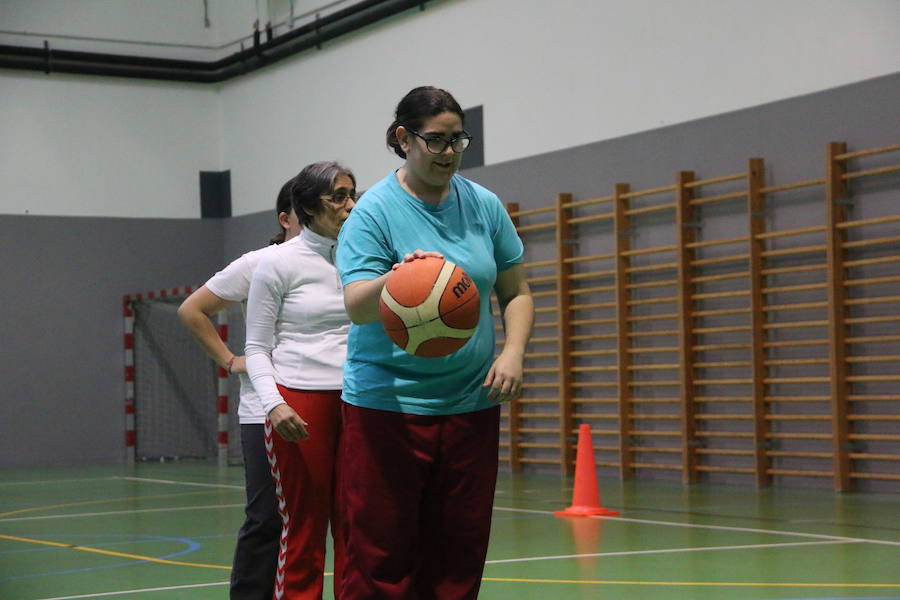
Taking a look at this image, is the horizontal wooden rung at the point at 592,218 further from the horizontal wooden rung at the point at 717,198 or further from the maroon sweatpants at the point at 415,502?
the maroon sweatpants at the point at 415,502

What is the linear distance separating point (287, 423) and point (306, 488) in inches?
11.7

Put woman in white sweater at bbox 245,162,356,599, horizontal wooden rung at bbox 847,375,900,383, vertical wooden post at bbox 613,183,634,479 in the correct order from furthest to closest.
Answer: vertical wooden post at bbox 613,183,634,479
horizontal wooden rung at bbox 847,375,900,383
woman in white sweater at bbox 245,162,356,599

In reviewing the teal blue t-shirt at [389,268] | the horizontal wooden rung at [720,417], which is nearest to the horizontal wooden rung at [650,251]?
the horizontal wooden rung at [720,417]

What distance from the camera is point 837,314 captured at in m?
9.81

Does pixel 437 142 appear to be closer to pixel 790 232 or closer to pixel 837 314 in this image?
pixel 837 314

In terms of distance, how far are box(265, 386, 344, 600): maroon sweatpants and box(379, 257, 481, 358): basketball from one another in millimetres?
1062

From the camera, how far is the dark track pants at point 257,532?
4.29m

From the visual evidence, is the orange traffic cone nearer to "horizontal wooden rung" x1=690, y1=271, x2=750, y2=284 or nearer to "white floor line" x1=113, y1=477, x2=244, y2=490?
"horizontal wooden rung" x1=690, y1=271, x2=750, y2=284

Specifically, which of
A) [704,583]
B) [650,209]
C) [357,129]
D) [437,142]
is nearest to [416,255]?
[437,142]

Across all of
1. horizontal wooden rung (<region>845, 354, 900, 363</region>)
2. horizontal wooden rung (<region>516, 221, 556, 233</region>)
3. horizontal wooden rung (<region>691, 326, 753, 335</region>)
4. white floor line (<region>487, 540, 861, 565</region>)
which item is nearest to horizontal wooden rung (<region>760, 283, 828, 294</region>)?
horizontal wooden rung (<region>691, 326, 753, 335</region>)

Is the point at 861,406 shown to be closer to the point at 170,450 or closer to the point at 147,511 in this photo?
the point at 147,511

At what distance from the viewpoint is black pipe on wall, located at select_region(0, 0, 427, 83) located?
49.6ft

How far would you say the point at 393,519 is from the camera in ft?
10.4

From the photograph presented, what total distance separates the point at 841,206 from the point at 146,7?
1070 centimetres
